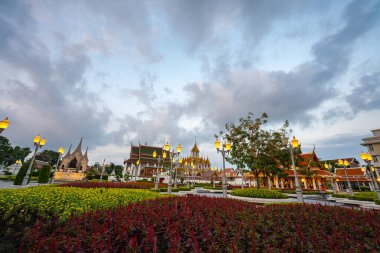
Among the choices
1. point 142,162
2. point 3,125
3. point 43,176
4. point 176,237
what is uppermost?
point 142,162

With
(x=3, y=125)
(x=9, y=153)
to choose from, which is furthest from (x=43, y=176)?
(x=9, y=153)

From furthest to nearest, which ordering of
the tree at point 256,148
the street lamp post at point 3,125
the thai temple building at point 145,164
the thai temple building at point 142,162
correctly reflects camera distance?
the thai temple building at point 142,162 → the thai temple building at point 145,164 → the tree at point 256,148 → the street lamp post at point 3,125

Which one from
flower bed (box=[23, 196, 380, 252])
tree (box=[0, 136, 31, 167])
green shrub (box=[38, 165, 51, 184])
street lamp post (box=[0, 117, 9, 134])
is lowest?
flower bed (box=[23, 196, 380, 252])

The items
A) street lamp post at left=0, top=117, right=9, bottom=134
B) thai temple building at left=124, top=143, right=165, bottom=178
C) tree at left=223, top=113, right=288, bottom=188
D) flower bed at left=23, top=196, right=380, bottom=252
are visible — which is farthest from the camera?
thai temple building at left=124, top=143, right=165, bottom=178

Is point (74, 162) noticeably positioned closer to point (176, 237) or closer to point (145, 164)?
point (145, 164)

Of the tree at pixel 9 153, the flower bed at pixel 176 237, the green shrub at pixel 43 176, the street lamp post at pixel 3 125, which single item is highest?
the tree at pixel 9 153

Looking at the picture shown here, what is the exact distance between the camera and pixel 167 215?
14.2 feet

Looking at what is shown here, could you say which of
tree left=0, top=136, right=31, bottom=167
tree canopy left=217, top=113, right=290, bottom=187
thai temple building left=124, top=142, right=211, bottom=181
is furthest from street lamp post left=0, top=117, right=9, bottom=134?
tree left=0, top=136, right=31, bottom=167

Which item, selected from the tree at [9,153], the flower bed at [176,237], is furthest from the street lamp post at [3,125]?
the tree at [9,153]

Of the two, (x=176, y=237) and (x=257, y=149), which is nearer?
(x=176, y=237)

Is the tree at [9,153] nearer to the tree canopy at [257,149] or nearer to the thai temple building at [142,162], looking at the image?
the thai temple building at [142,162]

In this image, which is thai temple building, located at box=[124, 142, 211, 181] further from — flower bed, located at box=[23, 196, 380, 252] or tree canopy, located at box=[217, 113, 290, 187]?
flower bed, located at box=[23, 196, 380, 252]

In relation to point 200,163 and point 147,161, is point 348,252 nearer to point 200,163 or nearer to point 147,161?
point 147,161

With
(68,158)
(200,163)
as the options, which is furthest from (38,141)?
(200,163)
